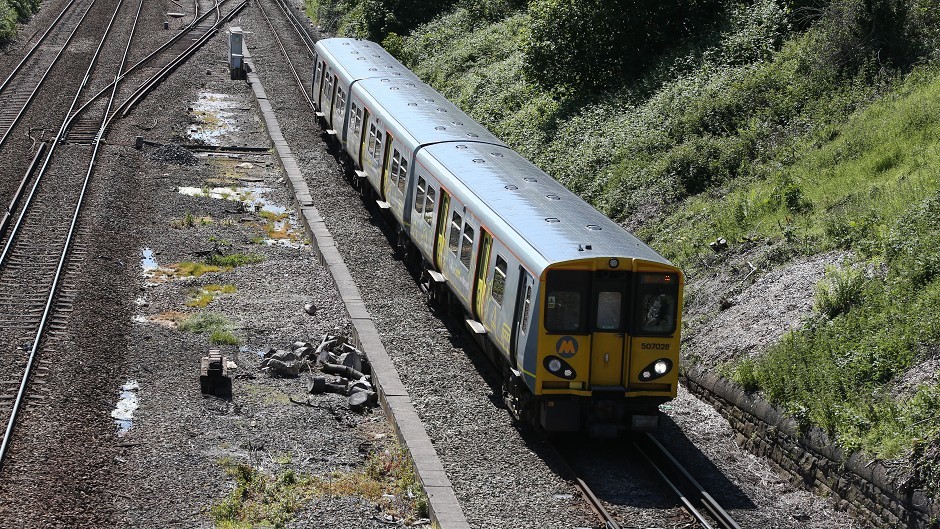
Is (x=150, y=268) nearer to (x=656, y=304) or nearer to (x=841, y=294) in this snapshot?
(x=656, y=304)

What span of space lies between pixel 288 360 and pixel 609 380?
16.6ft

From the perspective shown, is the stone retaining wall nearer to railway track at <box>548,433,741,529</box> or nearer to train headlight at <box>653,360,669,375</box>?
railway track at <box>548,433,741,529</box>

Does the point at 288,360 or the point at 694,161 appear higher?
the point at 694,161

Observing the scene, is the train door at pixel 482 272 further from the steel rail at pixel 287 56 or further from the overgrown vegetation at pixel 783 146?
the steel rail at pixel 287 56

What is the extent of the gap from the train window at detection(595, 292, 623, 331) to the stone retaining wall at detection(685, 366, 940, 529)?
213 centimetres

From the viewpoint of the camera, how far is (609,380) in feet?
44.3

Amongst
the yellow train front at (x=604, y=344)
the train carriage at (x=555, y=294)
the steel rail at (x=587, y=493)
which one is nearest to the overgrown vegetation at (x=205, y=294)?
the train carriage at (x=555, y=294)

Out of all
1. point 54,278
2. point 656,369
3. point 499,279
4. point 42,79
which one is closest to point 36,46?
point 42,79

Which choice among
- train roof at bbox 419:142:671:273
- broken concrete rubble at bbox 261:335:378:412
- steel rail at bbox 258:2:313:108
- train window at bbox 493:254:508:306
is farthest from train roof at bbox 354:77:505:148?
steel rail at bbox 258:2:313:108

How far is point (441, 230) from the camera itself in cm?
1766

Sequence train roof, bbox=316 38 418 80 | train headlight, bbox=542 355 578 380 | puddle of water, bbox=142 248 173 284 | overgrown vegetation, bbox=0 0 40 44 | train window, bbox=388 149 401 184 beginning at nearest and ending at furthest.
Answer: train headlight, bbox=542 355 578 380, puddle of water, bbox=142 248 173 284, train window, bbox=388 149 401 184, train roof, bbox=316 38 418 80, overgrown vegetation, bbox=0 0 40 44

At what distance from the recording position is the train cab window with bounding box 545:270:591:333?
43.2 feet

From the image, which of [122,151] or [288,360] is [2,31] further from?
[288,360]

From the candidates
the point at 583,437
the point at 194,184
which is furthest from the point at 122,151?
the point at 583,437
